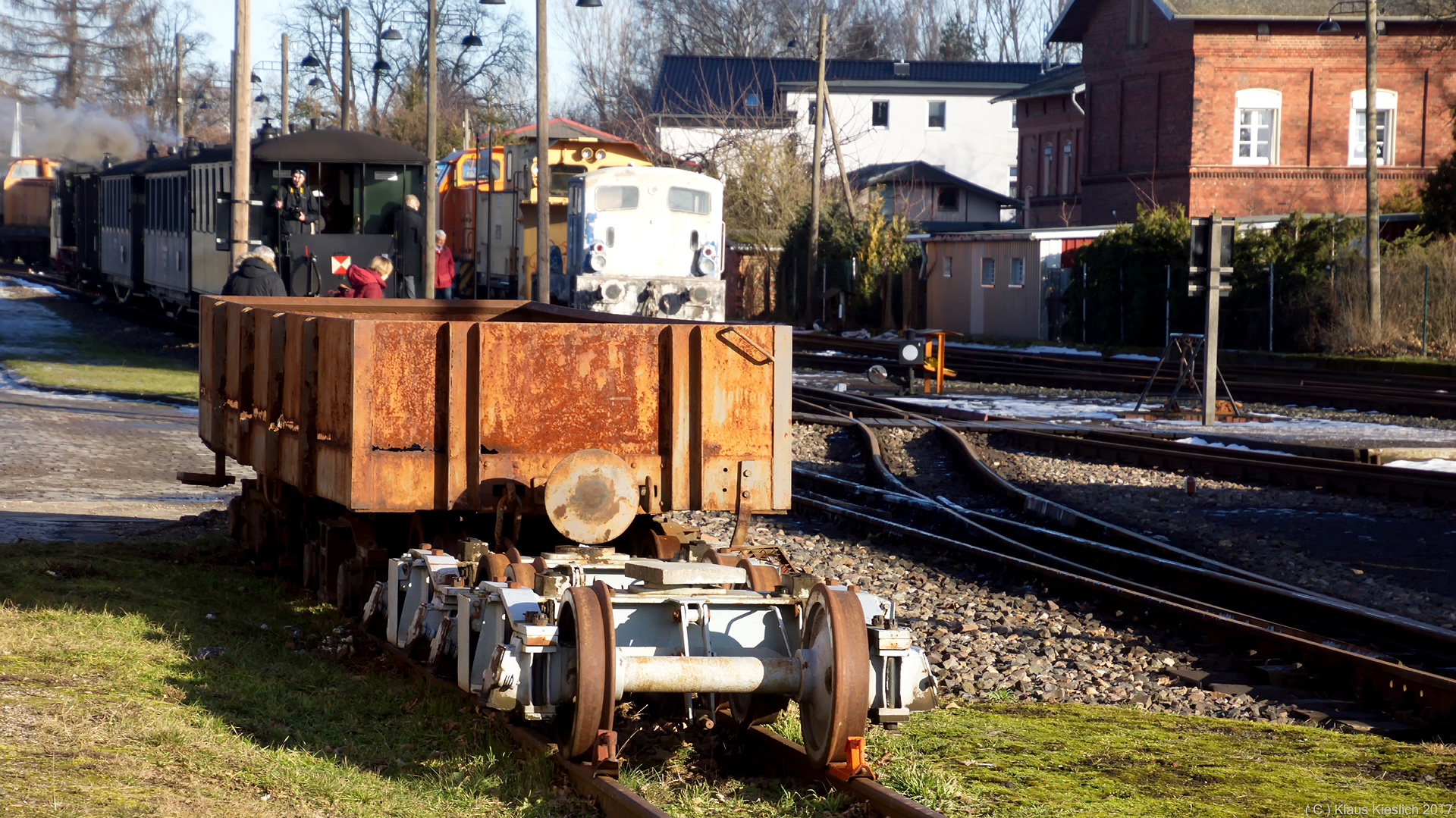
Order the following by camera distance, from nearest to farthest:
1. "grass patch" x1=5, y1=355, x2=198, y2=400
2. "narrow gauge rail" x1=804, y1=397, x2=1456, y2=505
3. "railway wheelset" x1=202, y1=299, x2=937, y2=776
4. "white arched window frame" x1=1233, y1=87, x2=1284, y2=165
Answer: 1. "railway wheelset" x1=202, y1=299, x2=937, y2=776
2. "narrow gauge rail" x1=804, y1=397, x2=1456, y2=505
3. "grass patch" x1=5, y1=355, x2=198, y2=400
4. "white arched window frame" x1=1233, y1=87, x2=1284, y2=165

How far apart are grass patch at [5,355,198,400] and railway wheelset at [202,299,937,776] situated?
43.9 ft

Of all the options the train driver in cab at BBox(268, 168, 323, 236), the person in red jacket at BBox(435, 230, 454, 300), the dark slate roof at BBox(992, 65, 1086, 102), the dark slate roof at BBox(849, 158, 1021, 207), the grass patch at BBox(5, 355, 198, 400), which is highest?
the dark slate roof at BBox(992, 65, 1086, 102)

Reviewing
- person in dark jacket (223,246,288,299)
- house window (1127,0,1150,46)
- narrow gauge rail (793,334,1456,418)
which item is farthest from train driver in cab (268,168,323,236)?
house window (1127,0,1150,46)

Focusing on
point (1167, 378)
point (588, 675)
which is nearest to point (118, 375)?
point (1167, 378)

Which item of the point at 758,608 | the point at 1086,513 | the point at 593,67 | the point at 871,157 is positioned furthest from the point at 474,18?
the point at 758,608

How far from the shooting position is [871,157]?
79312 mm

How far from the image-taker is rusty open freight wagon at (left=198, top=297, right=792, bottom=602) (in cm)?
654

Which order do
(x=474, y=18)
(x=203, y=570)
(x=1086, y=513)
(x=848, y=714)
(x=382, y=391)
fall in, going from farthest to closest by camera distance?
(x=474, y=18)
(x=1086, y=513)
(x=203, y=570)
(x=382, y=391)
(x=848, y=714)

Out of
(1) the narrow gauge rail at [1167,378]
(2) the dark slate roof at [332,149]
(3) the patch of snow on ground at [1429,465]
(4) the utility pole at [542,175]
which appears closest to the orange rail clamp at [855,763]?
(3) the patch of snow on ground at [1429,465]

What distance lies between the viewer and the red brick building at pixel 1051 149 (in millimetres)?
52312

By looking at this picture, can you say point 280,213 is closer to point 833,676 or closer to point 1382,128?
point 833,676

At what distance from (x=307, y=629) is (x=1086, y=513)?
7.04m

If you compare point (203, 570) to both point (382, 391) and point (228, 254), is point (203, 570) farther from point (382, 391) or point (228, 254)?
point (228, 254)

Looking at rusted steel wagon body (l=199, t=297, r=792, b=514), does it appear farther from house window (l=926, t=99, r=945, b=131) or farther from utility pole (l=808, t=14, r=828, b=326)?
house window (l=926, t=99, r=945, b=131)
